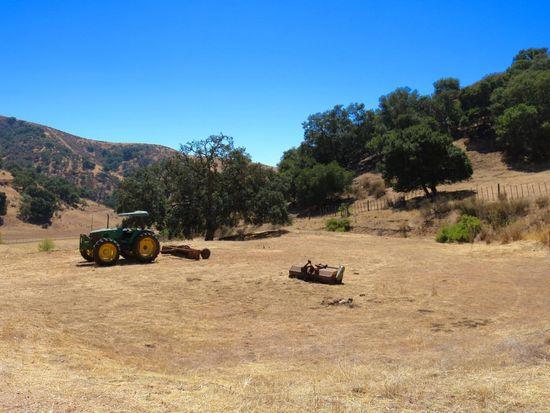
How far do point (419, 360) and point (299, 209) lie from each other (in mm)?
48262

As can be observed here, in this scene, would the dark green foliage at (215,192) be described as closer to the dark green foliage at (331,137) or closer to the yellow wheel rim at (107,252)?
the yellow wheel rim at (107,252)

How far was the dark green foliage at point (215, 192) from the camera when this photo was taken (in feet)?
105

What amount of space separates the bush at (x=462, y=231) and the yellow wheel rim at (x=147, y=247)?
15.7m

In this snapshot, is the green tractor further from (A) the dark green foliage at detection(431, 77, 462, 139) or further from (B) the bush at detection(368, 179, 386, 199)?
(A) the dark green foliage at detection(431, 77, 462, 139)

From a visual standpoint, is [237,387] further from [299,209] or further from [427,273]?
[299,209]

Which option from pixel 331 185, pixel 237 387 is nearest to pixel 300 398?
pixel 237 387

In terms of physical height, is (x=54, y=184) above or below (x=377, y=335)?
above

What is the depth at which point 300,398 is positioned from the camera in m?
4.97

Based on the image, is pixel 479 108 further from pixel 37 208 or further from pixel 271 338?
pixel 37 208

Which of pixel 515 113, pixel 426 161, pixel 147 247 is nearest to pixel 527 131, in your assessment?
pixel 515 113

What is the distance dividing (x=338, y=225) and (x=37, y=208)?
49949 mm

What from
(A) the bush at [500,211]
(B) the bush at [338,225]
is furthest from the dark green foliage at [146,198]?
(A) the bush at [500,211]

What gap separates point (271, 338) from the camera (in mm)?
8320

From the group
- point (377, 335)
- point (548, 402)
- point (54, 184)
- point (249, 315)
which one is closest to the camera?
point (548, 402)
